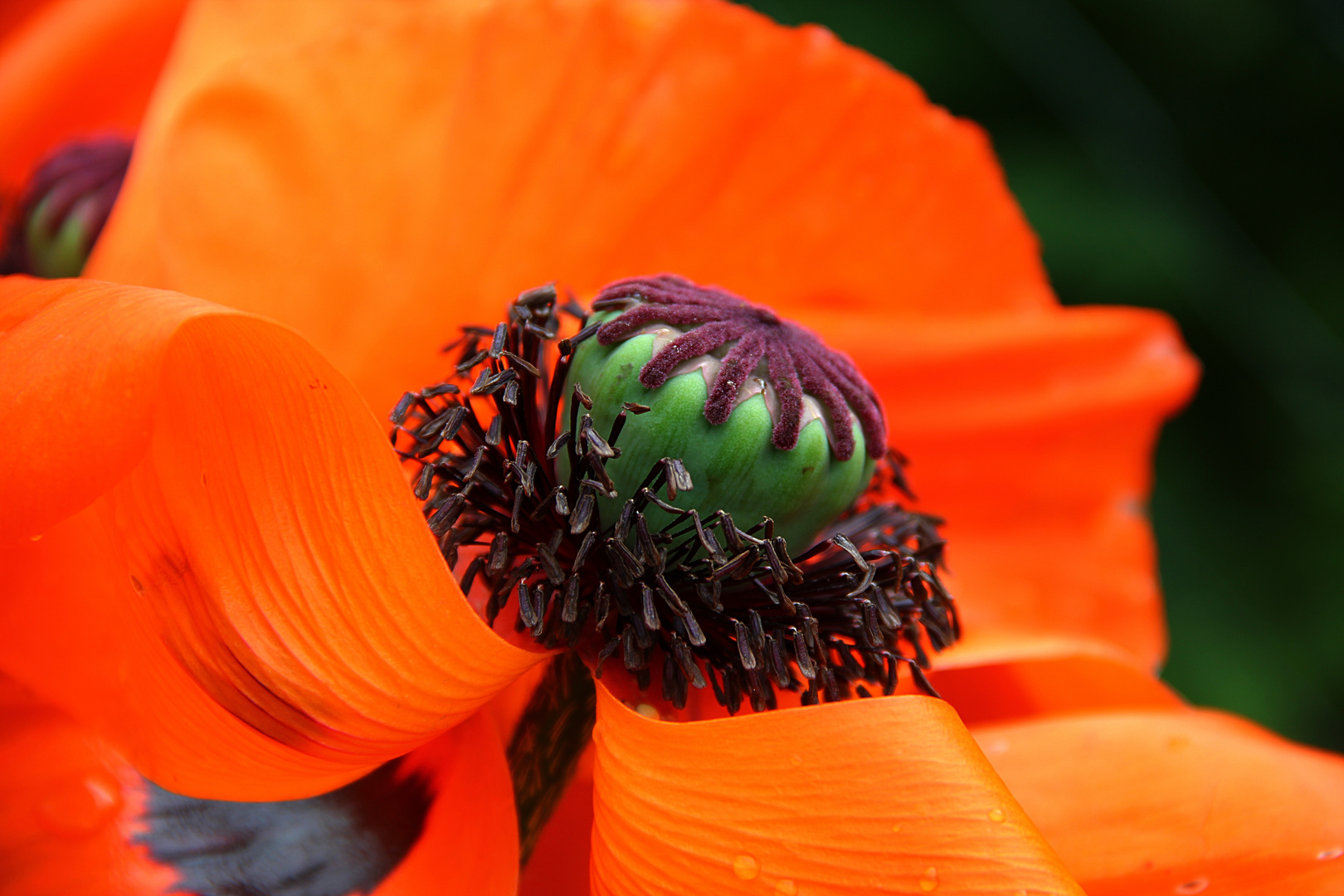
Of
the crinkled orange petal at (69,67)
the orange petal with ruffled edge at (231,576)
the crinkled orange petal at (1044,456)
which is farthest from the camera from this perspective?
the crinkled orange petal at (69,67)

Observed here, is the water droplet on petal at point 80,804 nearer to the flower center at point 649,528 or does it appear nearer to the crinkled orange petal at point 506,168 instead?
the flower center at point 649,528

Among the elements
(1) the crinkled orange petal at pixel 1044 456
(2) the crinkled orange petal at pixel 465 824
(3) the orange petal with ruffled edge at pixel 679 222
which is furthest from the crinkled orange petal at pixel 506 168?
(2) the crinkled orange petal at pixel 465 824

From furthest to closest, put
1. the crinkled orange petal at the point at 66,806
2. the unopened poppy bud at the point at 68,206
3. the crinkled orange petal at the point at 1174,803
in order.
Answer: the unopened poppy bud at the point at 68,206, the crinkled orange petal at the point at 1174,803, the crinkled orange petal at the point at 66,806

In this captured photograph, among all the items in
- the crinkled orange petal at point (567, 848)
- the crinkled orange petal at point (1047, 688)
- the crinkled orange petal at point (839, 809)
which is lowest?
the crinkled orange petal at point (567, 848)

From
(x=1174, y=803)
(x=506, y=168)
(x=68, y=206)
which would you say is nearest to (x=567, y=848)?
(x=1174, y=803)

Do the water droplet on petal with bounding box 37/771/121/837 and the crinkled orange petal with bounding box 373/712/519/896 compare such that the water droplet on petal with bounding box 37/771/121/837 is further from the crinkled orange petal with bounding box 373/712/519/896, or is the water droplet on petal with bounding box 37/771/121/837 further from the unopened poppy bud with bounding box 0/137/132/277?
the unopened poppy bud with bounding box 0/137/132/277

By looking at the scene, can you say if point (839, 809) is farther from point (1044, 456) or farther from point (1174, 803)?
point (1044, 456)

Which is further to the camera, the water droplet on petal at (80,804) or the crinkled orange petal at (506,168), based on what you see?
the crinkled orange petal at (506,168)
